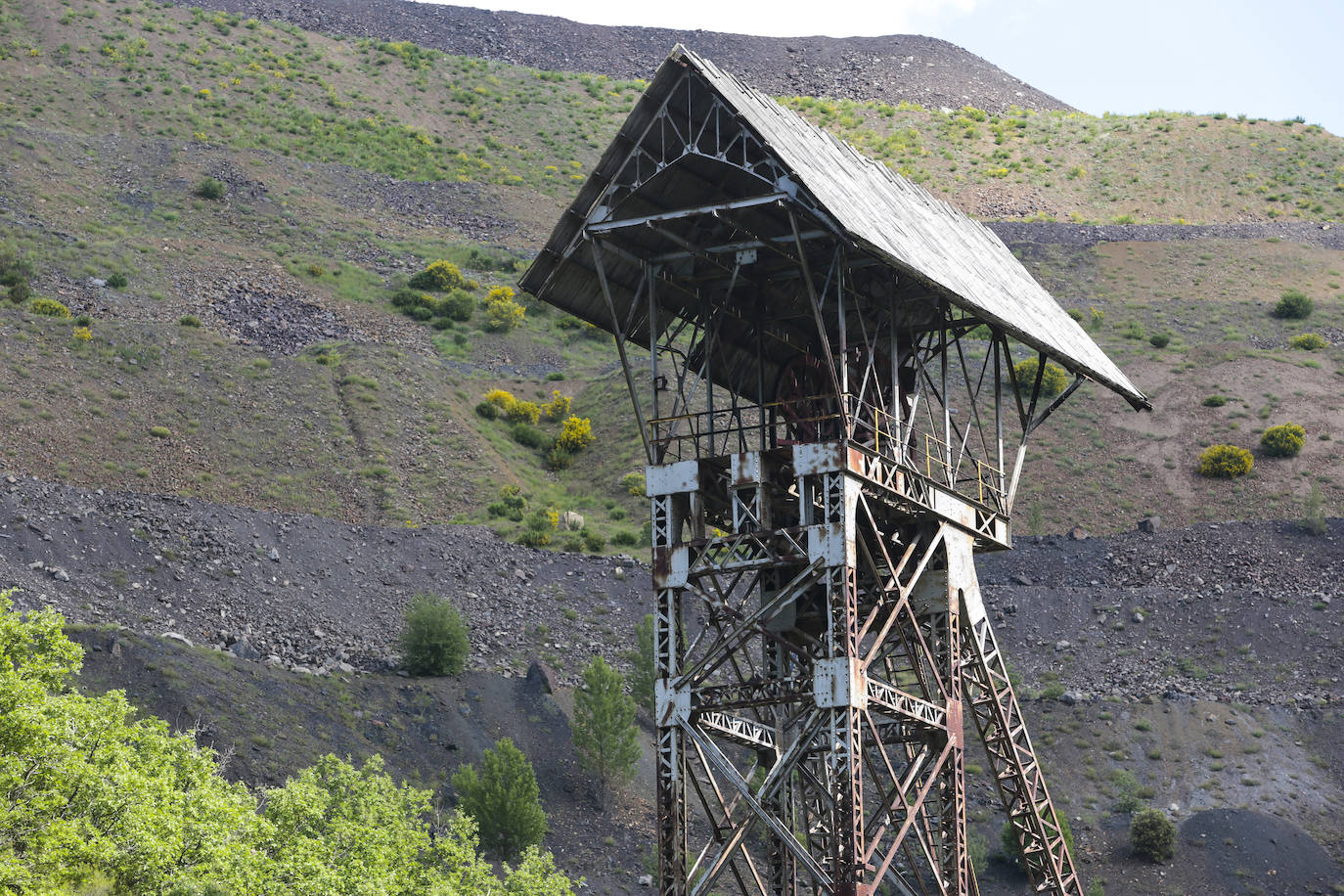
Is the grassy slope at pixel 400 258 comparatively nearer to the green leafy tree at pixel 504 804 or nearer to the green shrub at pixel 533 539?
the green shrub at pixel 533 539

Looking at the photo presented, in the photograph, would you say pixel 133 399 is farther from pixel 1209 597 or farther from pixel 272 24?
pixel 272 24

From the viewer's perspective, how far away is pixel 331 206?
106 metres

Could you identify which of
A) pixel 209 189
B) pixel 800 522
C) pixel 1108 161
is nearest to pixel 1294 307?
pixel 1108 161

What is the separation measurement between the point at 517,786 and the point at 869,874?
2424 centimetres

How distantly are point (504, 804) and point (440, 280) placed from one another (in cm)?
5778

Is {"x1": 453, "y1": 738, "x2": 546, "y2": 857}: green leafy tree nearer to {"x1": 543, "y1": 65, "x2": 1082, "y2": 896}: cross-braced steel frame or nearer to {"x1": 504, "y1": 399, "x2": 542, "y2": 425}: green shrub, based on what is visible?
{"x1": 543, "y1": 65, "x2": 1082, "y2": 896}: cross-braced steel frame

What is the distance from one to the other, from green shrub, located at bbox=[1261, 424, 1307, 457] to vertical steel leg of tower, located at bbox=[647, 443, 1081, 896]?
5638cm

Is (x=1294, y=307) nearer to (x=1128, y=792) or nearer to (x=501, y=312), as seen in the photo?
(x=501, y=312)

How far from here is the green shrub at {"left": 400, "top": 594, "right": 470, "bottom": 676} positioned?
5200 centimetres

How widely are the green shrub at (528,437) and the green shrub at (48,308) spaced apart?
74.9 feet

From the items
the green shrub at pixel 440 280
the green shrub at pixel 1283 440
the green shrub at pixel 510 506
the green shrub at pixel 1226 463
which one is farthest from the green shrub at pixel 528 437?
the green shrub at pixel 1283 440

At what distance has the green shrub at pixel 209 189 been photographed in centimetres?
9969

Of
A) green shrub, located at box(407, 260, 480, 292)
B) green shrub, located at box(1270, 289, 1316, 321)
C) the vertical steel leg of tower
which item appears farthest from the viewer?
green shrub, located at box(407, 260, 480, 292)

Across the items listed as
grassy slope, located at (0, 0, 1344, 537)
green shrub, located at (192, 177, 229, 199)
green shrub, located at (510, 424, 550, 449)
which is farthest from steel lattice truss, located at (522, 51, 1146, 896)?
green shrub, located at (192, 177, 229, 199)
